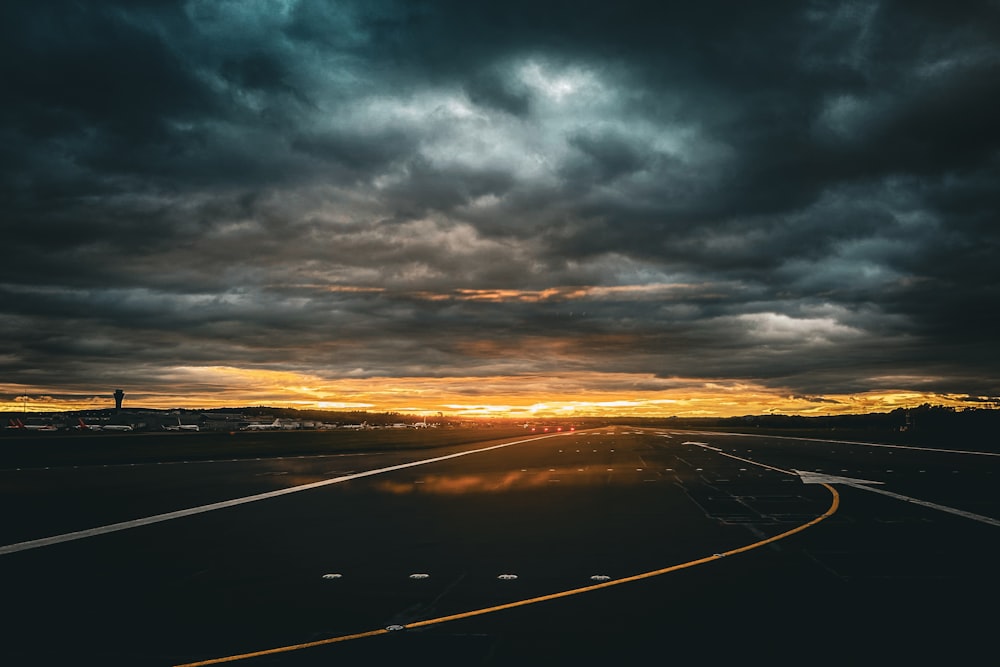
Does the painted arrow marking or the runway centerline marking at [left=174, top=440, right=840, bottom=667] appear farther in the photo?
the painted arrow marking

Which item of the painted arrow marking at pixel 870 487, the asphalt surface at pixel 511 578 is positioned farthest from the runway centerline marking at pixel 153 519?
the painted arrow marking at pixel 870 487

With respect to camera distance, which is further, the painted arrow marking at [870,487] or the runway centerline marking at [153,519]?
the painted arrow marking at [870,487]

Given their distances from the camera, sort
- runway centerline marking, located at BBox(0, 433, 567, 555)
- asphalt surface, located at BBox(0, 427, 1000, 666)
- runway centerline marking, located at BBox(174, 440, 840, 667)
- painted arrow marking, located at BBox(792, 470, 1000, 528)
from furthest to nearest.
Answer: painted arrow marking, located at BBox(792, 470, 1000, 528) → runway centerline marking, located at BBox(0, 433, 567, 555) → asphalt surface, located at BBox(0, 427, 1000, 666) → runway centerline marking, located at BBox(174, 440, 840, 667)

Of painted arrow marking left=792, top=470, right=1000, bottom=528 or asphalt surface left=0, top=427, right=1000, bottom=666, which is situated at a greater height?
asphalt surface left=0, top=427, right=1000, bottom=666

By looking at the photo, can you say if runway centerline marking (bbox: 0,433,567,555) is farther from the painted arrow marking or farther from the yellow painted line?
the painted arrow marking

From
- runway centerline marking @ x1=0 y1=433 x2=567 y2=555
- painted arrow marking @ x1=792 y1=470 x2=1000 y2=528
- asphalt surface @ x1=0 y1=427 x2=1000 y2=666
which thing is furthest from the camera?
painted arrow marking @ x1=792 y1=470 x2=1000 y2=528

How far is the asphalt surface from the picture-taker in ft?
26.5

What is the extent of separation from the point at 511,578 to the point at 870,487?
2015 cm

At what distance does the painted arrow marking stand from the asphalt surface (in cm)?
22

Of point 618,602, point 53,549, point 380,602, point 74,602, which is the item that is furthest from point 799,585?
point 53,549

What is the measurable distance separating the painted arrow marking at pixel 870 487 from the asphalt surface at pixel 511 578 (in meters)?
0.22

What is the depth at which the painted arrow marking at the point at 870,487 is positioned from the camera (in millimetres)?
17703

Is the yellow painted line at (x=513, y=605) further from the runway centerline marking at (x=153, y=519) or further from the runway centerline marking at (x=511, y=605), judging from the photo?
the runway centerline marking at (x=153, y=519)

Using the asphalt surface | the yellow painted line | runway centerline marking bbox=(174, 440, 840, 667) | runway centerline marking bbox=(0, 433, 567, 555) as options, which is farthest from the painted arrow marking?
runway centerline marking bbox=(0, 433, 567, 555)
